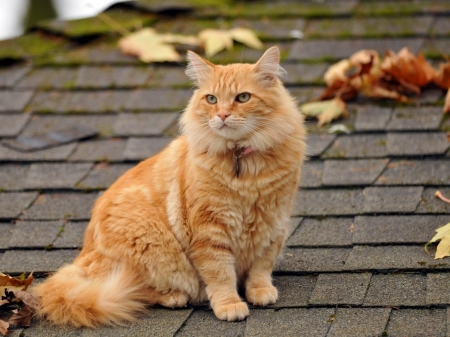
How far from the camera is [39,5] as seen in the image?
1096 centimetres

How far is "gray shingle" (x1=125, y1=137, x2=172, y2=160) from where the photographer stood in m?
4.34

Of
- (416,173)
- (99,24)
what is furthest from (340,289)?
(99,24)

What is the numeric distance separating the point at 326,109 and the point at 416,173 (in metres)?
0.73

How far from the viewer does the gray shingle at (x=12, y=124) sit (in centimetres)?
466

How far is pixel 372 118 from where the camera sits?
4.35m

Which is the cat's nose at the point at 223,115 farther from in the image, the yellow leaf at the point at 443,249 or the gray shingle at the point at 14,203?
the gray shingle at the point at 14,203

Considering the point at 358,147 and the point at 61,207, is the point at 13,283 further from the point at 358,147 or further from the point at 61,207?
the point at 358,147

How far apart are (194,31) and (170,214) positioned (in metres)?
2.25

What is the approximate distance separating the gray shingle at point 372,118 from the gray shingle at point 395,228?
74cm

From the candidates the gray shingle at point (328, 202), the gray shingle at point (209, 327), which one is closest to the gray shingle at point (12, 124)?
the gray shingle at point (328, 202)

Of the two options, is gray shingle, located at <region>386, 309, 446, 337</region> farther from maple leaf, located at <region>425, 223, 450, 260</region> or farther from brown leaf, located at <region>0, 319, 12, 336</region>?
brown leaf, located at <region>0, 319, 12, 336</region>

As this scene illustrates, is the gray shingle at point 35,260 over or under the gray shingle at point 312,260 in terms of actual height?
under

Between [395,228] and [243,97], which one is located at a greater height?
[243,97]

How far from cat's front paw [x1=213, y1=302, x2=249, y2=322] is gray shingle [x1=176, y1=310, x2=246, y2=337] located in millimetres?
20
